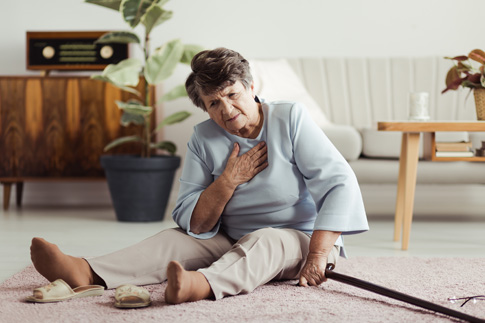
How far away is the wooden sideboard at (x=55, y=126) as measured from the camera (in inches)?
147

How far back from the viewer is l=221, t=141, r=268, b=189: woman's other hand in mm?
1852

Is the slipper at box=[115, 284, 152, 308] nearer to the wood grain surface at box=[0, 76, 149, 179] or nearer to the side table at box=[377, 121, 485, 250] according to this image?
the side table at box=[377, 121, 485, 250]

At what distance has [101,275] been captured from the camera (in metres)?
1.75

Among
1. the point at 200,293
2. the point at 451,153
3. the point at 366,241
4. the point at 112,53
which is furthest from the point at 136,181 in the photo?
the point at 200,293

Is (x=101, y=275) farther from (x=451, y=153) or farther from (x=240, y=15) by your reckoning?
(x=240, y=15)

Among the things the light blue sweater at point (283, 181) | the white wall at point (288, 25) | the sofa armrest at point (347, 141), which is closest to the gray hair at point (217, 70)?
the light blue sweater at point (283, 181)

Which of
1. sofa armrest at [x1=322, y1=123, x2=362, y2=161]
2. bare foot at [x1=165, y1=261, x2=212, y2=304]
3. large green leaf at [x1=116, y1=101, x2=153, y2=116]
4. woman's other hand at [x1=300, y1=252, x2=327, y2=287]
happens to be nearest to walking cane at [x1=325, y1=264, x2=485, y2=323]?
woman's other hand at [x1=300, y1=252, x2=327, y2=287]

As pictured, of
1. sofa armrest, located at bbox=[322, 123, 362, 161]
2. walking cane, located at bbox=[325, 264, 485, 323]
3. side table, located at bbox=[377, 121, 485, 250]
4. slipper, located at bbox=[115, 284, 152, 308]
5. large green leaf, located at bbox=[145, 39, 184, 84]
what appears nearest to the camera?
walking cane, located at bbox=[325, 264, 485, 323]

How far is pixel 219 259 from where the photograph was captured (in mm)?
1697

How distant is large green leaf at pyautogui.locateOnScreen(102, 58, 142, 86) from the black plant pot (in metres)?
0.40

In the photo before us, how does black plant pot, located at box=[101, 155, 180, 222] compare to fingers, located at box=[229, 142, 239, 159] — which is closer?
fingers, located at box=[229, 142, 239, 159]

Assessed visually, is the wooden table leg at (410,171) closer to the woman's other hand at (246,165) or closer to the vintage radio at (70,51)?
the woman's other hand at (246,165)

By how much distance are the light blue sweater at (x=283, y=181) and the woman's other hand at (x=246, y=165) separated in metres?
0.02

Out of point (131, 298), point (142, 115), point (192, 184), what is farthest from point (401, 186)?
point (131, 298)
